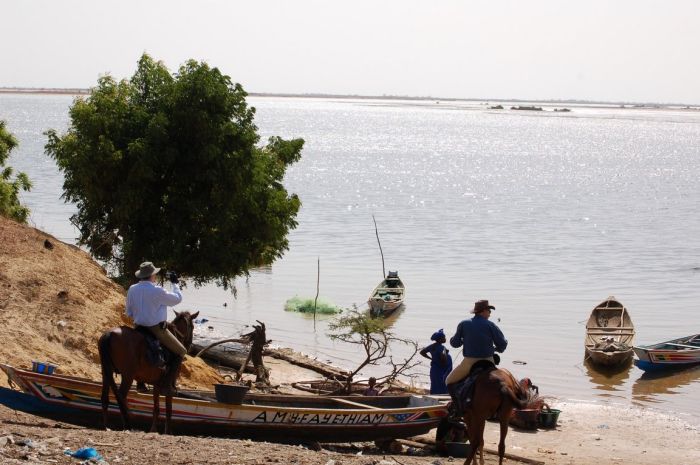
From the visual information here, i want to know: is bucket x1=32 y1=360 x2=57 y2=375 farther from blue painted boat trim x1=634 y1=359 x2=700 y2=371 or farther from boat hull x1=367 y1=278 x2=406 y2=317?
boat hull x1=367 y1=278 x2=406 y2=317

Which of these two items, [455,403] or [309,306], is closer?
[455,403]

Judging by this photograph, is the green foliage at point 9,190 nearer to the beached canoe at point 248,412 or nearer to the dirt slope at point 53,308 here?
the dirt slope at point 53,308

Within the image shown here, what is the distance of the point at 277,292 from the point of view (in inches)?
1547

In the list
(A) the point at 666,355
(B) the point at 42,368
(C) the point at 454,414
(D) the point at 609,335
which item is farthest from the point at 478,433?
(D) the point at 609,335

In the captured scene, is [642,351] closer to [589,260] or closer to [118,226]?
[118,226]

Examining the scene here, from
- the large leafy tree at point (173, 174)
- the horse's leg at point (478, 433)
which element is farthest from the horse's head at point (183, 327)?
the large leafy tree at point (173, 174)

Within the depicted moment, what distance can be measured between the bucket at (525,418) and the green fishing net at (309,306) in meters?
15.0

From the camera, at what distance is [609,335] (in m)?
30.7

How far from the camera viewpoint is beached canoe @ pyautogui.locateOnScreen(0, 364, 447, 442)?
13.6 metres

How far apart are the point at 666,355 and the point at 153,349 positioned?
1830cm

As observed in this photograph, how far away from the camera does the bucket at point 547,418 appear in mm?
20031

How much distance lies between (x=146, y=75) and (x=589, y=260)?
30.7 meters

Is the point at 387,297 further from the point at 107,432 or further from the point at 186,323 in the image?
the point at 107,432

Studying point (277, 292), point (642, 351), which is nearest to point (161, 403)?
point (642, 351)
